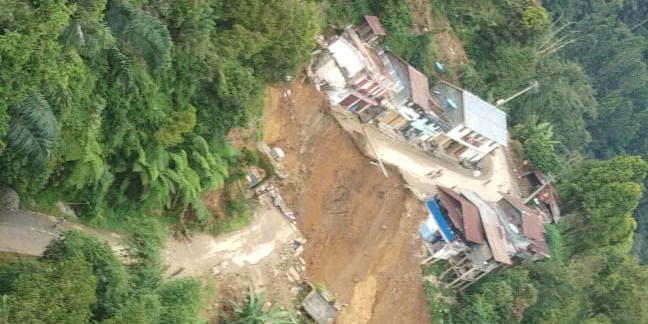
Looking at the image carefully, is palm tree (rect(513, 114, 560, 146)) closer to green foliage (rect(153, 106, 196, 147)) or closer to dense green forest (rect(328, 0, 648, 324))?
dense green forest (rect(328, 0, 648, 324))

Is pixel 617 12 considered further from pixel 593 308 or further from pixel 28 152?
pixel 28 152

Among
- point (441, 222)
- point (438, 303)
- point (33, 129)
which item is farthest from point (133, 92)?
point (438, 303)

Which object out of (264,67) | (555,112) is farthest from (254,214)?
(555,112)

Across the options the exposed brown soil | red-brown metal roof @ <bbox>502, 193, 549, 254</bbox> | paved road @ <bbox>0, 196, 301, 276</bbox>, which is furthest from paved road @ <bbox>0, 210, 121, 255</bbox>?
red-brown metal roof @ <bbox>502, 193, 549, 254</bbox>

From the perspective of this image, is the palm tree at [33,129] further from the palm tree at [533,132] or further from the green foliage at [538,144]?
the palm tree at [533,132]

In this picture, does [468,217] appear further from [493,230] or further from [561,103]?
[561,103]
